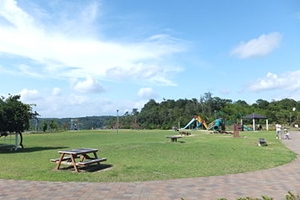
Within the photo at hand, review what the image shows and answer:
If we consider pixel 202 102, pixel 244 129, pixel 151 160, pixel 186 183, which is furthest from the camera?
pixel 202 102

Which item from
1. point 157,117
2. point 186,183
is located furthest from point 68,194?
point 157,117

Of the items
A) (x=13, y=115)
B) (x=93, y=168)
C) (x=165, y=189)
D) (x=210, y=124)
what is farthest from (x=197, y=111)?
(x=165, y=189)

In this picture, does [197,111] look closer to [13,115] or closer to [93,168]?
[13,115]

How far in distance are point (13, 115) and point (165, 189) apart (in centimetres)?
1128

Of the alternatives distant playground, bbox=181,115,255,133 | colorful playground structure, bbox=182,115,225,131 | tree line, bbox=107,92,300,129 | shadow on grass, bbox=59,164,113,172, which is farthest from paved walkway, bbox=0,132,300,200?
tree line, bbox=107,92,300,129

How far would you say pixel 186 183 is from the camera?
704cm

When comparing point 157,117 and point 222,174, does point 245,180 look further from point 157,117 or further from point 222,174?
point 157,117

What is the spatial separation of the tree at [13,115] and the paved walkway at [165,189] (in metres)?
8.45

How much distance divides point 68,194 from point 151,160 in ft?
15.1

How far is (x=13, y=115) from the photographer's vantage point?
→ 1531 centimetres

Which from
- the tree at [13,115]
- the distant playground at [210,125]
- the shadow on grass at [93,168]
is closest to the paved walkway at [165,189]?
the shadow on grass at [93,168]

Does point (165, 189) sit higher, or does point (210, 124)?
point (210, 124)

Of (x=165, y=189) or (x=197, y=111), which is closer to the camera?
(x=165, y=189)

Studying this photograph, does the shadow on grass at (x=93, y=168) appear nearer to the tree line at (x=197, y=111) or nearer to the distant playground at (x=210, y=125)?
the distant playground at (x=210, y=125)
